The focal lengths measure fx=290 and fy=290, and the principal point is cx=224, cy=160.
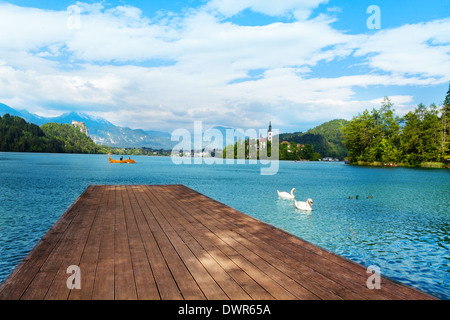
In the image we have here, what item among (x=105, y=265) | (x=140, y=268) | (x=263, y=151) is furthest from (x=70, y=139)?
(x=140, y=268)

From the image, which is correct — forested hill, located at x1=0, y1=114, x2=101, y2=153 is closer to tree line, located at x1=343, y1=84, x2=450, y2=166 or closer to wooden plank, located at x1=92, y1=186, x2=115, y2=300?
tree line, located at x1=343, y1=84, x2=450, y2=166

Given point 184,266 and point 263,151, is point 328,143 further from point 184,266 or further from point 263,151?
point 184,266

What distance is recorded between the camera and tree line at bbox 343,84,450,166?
7144cm

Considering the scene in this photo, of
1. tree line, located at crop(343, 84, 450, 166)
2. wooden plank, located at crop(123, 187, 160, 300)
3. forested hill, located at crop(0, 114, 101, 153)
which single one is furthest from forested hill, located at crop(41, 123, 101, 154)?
wooden plank, located at crop(123, 187, 160, 300)

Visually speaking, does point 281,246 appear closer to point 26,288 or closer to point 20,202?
point 26,288

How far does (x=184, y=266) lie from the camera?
410cm

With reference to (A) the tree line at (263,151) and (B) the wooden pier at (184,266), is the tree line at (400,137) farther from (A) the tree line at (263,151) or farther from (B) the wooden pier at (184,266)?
(B) the wooden pier at (184,266)

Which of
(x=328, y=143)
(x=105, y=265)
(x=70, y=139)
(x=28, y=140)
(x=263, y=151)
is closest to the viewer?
(x=105, y=265)

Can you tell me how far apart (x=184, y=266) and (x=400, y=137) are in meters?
90.8

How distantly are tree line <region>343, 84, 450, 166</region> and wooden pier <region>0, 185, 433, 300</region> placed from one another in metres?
81.6

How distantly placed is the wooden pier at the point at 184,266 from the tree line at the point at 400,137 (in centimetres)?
8163

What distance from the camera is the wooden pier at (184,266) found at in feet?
10.8

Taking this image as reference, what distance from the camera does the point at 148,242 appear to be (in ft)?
17.3
